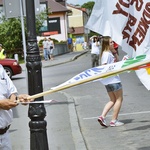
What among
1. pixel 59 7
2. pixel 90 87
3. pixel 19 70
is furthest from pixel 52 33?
pixel 90 87

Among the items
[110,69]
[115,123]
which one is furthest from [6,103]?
[115,123]

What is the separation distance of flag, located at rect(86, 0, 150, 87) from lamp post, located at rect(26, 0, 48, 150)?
2.49 ft

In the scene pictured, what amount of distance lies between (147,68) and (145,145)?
2009mm

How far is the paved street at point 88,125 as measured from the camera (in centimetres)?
809

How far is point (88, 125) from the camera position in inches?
385

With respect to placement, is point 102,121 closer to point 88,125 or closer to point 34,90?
point 88,125

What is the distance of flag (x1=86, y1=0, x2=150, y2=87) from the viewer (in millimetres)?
6168

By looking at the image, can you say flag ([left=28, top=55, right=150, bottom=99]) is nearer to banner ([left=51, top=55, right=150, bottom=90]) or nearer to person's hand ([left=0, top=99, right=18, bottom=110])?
banner ([left=51, top=55, right=150, bottom=90])

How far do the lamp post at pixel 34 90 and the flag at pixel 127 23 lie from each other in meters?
0.76

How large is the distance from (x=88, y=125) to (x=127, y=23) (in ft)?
12.6

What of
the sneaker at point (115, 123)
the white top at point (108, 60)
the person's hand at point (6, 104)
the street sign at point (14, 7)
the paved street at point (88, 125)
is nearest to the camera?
the person's hand at point (6, 104)

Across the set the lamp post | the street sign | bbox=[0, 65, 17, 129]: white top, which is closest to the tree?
the street sign

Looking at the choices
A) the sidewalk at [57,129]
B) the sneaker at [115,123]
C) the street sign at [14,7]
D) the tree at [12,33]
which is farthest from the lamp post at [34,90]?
the tree at [12,33]

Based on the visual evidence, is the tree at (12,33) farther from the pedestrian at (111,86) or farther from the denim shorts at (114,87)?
the denim shorts at (114,87)
